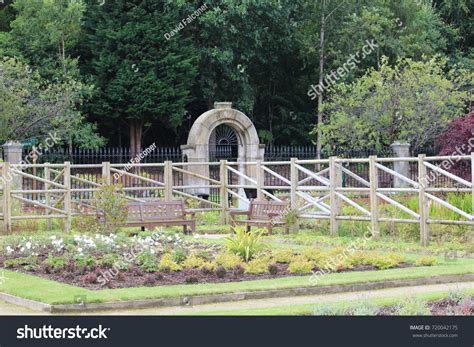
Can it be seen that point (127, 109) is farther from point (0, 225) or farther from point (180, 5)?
point (0, 225)

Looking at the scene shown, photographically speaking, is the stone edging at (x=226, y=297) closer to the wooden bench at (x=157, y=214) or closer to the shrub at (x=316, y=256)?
the shrub at (x=316, y=256)

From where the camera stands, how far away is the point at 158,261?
17.8 meters

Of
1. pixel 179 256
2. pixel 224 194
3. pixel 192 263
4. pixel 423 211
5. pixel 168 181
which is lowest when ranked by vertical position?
pixel 192 263

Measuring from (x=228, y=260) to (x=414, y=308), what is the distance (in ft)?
17.8

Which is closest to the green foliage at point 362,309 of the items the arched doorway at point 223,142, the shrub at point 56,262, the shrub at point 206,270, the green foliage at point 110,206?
the shrub at point 206,270

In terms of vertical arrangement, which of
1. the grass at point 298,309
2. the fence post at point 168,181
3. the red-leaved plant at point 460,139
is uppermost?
the red-leaved plant at point 460,139

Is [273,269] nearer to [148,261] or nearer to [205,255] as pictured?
[205,255]

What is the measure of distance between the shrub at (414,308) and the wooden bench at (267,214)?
1194 centimetres

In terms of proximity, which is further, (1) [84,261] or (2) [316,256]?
(2) [316,256]

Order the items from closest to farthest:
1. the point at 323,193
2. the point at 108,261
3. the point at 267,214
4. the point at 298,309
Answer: the point at 298,309 → the point at 108,261 → the point at 267,214 → the point at 323,193

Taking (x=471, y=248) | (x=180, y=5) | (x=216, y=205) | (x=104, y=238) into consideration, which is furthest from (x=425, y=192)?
(x=180, y=5)

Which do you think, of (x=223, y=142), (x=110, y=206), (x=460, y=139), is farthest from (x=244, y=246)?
(x=223, y=142)

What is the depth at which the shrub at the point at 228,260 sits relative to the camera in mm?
17344

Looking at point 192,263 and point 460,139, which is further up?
point 460,139
